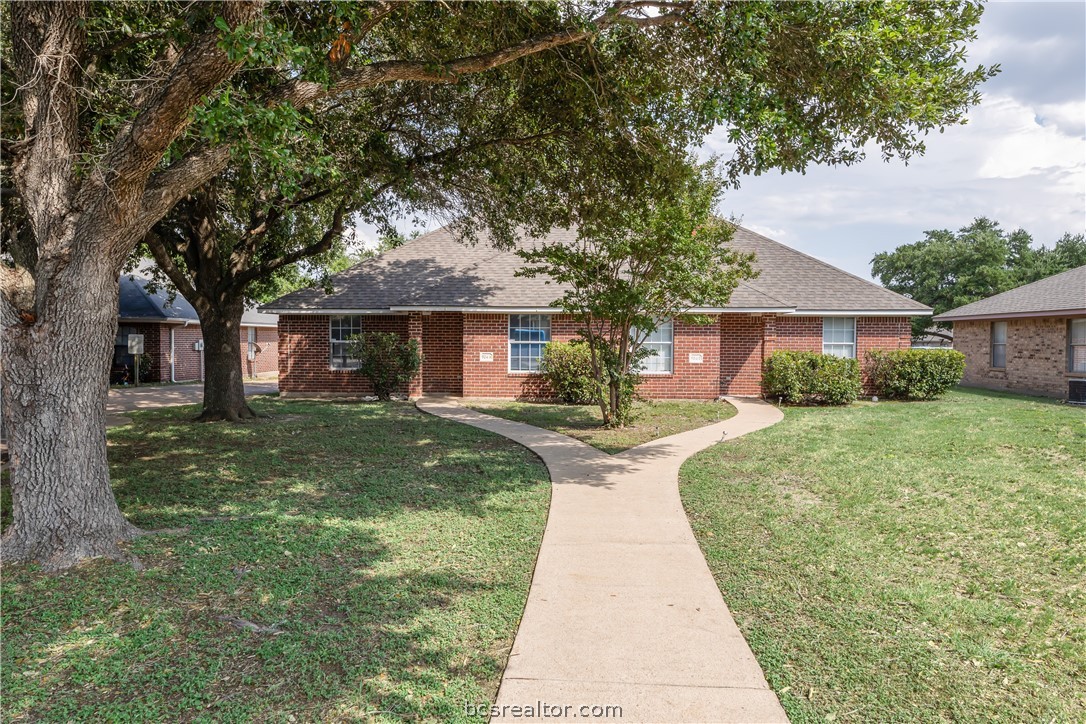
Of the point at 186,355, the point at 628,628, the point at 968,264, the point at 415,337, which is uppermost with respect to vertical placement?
the point at 968,264

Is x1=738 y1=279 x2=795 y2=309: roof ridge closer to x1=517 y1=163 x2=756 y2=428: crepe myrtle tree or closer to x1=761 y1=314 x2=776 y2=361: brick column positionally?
x1=761 y1=314 x2=776 y2=361: brick column

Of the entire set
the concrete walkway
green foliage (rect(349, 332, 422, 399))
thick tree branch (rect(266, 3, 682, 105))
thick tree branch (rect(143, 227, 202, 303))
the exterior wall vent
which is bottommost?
the concrete walkway

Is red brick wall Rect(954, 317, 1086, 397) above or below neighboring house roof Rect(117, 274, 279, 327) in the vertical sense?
below

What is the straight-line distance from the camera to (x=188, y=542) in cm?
521

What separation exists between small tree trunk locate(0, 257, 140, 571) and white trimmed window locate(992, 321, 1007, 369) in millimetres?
24226

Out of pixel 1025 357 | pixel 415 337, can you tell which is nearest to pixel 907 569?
pixel 415 337

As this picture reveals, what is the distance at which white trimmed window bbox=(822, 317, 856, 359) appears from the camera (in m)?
16.9

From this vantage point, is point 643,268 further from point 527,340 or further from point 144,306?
point 144,306

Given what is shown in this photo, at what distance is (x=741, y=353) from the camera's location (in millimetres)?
16594

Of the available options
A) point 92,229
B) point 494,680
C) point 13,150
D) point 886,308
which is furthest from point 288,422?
point 886,308

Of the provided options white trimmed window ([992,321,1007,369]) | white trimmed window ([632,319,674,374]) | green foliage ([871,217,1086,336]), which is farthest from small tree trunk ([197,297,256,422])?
green foliage ([871,217,1086,336])

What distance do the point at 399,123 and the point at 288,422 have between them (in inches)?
253

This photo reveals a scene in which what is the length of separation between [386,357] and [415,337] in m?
0.96

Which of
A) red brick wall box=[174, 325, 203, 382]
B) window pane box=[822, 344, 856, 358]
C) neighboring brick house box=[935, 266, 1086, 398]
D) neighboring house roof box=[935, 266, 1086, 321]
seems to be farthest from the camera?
red brick wall box=[174, 325, 203, 382]
